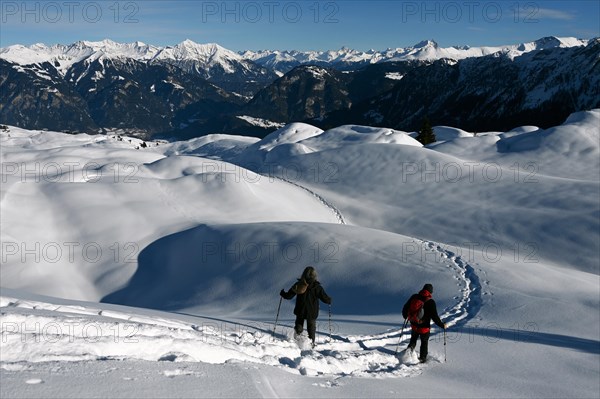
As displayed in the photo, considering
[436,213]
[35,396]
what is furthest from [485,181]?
[35,396]

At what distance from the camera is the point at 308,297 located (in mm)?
11312

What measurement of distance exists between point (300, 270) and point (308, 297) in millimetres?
9611

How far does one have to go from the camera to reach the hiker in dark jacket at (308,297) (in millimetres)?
11109

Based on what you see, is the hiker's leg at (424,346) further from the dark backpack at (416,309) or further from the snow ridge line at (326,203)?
the snow ridge line at (326,203)

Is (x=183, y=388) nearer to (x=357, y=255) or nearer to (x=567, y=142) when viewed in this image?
(x=357, y=255)

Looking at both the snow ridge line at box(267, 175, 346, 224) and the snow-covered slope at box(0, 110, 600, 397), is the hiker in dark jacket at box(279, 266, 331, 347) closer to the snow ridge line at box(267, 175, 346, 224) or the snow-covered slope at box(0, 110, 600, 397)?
the snow-covered slope at box(0, 110, 600, 397)

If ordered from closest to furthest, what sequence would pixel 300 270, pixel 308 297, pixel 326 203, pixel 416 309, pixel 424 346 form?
pixel 424 346 < pixel 416 309 < pixel 308 297 < pixel 300 270 < pixel 326 203

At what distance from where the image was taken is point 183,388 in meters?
6.20

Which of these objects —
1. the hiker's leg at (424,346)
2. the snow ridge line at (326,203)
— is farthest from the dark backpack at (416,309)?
the snow ridge line at (326,203)

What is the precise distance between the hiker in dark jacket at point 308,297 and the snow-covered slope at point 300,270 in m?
0.44

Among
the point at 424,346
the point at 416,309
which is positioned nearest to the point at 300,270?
the point at 416,309

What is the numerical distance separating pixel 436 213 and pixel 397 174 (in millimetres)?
9383

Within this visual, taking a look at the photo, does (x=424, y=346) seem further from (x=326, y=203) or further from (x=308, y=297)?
(x=326, y=203)

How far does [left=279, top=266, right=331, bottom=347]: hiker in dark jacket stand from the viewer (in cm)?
1111
